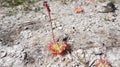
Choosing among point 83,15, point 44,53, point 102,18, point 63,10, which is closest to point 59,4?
point 63,10

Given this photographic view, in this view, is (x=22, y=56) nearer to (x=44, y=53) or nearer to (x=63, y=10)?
(x=44, y=53)

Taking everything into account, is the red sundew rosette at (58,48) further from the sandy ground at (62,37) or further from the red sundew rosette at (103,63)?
the red sundew rosette at (103,63)

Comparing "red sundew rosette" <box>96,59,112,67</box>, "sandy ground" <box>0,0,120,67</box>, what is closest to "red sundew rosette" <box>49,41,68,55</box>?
"sandy ground" <box>0,0,120,67</box>

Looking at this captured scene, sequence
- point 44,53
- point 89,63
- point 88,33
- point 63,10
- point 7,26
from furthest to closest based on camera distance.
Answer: point 63,10
point 7,26
point 88,33
point 44,53
point 89,63

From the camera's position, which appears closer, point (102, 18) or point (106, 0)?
point (102, 18)

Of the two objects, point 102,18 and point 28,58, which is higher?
point 102,18

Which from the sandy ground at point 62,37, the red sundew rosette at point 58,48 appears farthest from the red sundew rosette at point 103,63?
the red sundew rosette at point 58,48

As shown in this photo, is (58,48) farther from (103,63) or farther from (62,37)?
(103,63)
